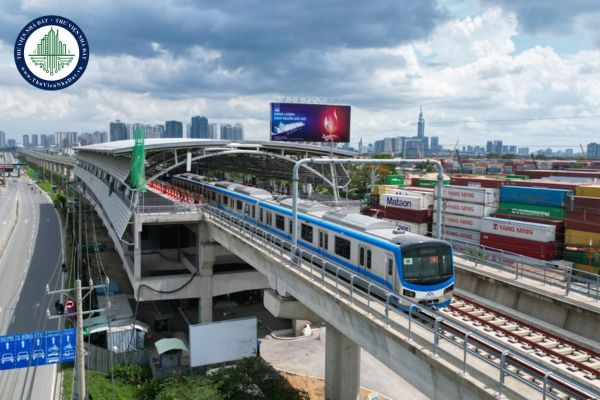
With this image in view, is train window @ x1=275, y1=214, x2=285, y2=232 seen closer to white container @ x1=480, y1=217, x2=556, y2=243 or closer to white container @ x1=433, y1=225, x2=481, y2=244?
white container @ x1=480, y1=217, x2=556, y2=243

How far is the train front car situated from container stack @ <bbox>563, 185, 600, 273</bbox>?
23.6 m

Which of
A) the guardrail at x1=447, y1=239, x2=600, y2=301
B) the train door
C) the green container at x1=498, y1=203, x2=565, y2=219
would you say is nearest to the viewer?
the guardrail at x1=447, y1=239, x2=600, y2=301

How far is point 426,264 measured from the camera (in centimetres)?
1612

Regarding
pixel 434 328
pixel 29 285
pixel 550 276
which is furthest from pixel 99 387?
pixel 550 276

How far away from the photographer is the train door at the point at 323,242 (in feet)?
69.0

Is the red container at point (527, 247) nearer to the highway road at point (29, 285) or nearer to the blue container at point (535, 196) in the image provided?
the blue container at point (535, 196)

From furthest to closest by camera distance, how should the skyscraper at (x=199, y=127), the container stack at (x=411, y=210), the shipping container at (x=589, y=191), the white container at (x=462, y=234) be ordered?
the skyscraper at (x=199, y=127)
the container stack at (x=411, y=210)
the white container at (x=462, y=234)
the shipping container at (x=589, y=191)

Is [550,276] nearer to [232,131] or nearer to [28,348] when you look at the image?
[28,348]

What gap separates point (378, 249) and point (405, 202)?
33774mm

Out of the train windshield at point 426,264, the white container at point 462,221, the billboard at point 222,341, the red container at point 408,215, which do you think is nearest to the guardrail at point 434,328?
the train windshield at point 426,264

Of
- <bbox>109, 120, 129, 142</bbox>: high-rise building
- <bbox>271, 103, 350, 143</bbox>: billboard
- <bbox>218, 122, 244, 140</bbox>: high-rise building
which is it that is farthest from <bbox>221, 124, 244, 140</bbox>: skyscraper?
<bbox>271, 103, 350, 143</bbox>: billboard

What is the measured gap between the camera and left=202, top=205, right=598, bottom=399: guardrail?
984 centimetres

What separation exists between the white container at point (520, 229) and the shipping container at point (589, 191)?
4.76m

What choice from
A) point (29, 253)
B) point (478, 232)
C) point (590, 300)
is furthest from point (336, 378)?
point (29, 253)
